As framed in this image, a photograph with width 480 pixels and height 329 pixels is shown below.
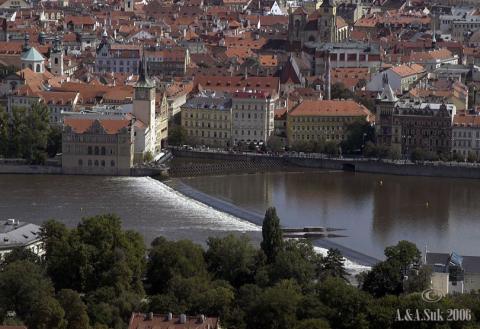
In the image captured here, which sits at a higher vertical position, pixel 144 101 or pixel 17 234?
pixel 144 101

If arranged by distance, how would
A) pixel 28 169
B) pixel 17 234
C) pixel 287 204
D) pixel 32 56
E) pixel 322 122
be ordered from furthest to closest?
pixel 32 56 → pixel 322 122 → pixel 28 169 → pixel 287 204 → pixel 17 234

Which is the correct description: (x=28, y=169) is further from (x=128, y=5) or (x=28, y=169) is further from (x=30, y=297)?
(x=128, y=5)

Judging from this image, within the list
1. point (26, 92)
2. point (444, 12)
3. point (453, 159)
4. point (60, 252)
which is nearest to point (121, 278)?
point (60, 252)

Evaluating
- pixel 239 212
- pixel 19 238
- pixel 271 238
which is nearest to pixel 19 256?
pixel 19 238

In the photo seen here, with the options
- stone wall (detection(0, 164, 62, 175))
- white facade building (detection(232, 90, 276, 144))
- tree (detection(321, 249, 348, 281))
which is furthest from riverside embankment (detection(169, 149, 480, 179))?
tree (detection(321, 249, 348, 281))

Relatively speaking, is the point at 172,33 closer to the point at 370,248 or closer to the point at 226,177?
the point at 226,177

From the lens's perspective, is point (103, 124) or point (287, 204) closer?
point (287, 204)

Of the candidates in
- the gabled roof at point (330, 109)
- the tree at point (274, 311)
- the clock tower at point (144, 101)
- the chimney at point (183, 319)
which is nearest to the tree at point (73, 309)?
the chimney at point (183, 319)
